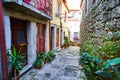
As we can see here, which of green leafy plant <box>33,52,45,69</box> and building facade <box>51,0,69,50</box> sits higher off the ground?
building facade <box>51,0,69,50</box>

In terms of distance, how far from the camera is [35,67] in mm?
5328

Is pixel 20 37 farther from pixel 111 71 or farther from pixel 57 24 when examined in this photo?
pixel 57 24

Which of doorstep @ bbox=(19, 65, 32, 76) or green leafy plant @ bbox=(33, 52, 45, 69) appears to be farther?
green leafy plant @ bbox=(33, 52, 45, 69)

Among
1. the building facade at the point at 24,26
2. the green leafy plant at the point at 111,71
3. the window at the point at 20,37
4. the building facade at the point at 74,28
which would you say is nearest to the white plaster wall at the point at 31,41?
the building facade at the point at 24,26

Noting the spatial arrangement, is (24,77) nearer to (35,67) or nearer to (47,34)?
(35,67)

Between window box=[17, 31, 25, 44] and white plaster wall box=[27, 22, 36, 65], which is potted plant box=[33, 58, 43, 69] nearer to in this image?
white plaster wall box=[27, 22, 36, 65]

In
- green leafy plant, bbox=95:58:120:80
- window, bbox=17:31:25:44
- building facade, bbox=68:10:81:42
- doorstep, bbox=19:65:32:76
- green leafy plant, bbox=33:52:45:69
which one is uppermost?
building facade, bbox=68:10:81:42

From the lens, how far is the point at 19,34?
182 inches

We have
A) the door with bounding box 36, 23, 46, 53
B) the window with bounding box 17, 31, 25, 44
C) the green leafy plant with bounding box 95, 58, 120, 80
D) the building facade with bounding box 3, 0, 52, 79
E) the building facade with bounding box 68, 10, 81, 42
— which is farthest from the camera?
the building facade with bounding box 68, 10, 81, 42

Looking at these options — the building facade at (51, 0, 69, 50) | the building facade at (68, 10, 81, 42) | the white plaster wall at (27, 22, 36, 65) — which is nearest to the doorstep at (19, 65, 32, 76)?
the white plaster wall at (27, 22, 36, 65)

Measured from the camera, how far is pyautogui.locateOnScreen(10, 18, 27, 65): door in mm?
4289

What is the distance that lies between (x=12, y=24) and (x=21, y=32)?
594mm

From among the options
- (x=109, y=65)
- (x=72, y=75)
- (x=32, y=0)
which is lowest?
(x=72, y=75)

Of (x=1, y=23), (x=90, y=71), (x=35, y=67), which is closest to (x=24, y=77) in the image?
(x=35, y=67)
